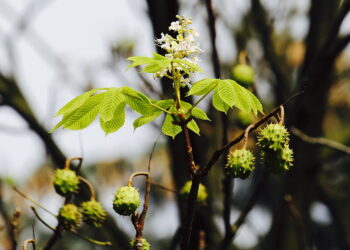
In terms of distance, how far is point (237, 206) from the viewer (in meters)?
8.95

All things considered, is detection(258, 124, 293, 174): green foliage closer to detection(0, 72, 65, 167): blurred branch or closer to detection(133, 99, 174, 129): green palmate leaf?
detection(133, 99, 174, 129): green palmate leaf

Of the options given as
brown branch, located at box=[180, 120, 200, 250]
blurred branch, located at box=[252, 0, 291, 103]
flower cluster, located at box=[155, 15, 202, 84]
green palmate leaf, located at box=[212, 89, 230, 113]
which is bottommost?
brown branch, located at box=[180, 120, 200, 250]

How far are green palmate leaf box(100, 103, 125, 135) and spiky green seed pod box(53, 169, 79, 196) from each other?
2.24ft

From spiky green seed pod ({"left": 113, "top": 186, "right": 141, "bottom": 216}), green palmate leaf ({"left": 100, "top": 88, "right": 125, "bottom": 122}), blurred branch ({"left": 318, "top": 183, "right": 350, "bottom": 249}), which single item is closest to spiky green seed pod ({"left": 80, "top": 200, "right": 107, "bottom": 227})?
spiky green seed pod ({"left": 113, "top": 186, "right": 141, "bottom": 216})

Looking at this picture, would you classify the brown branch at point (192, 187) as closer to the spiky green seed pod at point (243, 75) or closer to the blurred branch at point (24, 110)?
the spiky green seed pod at point (243, 75)

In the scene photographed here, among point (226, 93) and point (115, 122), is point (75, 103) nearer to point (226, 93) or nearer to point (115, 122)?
point (115, 122)

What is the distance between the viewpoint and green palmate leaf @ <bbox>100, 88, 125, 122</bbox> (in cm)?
158

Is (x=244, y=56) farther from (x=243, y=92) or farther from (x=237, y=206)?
(x=237, y=206)

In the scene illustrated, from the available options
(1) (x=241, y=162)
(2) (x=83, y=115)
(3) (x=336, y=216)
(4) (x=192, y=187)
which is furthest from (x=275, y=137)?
(3) (x=336, y=216)

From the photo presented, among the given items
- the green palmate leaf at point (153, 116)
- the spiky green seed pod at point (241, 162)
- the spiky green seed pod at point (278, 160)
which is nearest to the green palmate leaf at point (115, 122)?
→ the green palmate leaf at point (153, 116)

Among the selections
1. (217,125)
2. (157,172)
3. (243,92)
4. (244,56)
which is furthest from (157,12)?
(157,172)

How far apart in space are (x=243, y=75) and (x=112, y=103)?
1210mm

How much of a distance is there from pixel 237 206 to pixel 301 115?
5.32 metres

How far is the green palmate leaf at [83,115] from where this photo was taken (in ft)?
5.36
